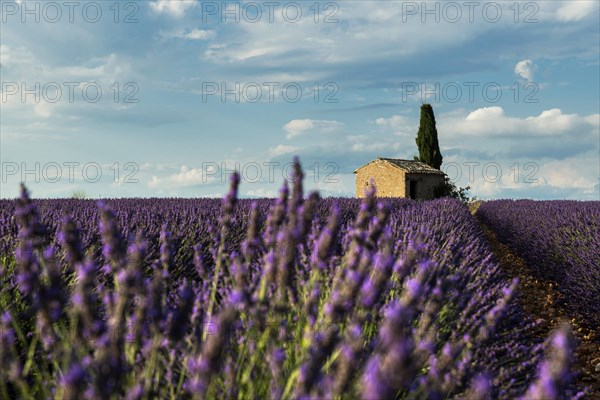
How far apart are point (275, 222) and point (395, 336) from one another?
138 centimetres

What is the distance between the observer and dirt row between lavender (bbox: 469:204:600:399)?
4.50 metres

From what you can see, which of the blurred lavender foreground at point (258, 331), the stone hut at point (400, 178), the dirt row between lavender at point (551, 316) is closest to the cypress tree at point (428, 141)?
the stone hut at point (400, 178)

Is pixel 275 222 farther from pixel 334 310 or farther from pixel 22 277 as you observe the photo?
pixel 22 277

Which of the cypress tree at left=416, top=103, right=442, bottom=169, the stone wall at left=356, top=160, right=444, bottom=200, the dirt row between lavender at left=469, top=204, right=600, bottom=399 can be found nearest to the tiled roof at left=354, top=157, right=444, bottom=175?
the stone wall at left=356, top=160, right=444, bottom=200

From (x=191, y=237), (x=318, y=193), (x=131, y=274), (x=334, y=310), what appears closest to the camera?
(x=131, y=274)

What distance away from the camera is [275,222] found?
7.76 feet

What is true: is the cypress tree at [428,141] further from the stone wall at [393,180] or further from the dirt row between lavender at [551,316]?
the dirt row between lavender at [551,316]

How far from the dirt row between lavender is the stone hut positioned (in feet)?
54.0

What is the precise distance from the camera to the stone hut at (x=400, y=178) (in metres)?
28.2

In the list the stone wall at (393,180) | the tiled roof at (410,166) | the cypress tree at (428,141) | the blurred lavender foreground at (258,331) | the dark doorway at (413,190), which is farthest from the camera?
the cypress tree at (428,141)

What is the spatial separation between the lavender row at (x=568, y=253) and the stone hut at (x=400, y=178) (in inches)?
640

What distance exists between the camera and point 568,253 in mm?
7441

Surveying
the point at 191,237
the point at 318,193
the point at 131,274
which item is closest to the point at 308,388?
the point at 131,274

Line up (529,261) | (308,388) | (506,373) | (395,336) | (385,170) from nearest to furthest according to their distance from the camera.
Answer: (395,336), (308,388), (506,373), (529,261), (385,170)
